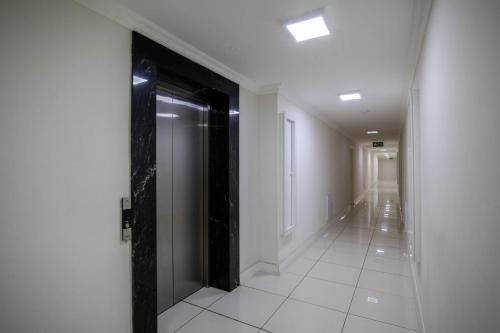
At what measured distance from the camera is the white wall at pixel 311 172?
4.41m

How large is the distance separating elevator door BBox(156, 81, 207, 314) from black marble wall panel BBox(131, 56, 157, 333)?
0.54 meters

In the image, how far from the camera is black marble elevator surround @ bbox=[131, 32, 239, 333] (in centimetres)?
210

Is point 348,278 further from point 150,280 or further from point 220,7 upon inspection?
point 220,7

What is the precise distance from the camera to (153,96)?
223 centimetres

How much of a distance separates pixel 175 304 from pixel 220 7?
3054 mm

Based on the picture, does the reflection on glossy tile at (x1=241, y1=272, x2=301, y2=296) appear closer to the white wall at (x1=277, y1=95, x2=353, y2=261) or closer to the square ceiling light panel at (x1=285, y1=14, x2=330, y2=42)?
the white wall at (x1=277, y1=95, x2=353, y2=261)

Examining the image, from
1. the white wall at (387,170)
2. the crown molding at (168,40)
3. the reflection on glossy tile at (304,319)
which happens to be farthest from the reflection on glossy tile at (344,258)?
the white wall at (387,170)

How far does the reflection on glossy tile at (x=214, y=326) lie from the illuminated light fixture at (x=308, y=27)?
281 centimetres

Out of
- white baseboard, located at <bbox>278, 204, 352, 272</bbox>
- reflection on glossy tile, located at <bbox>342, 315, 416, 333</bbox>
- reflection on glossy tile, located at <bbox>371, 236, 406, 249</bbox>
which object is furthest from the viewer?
reflection on glossy tile, located at <bbox>371, 236, 406, 249</bbox>

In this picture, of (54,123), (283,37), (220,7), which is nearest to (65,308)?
(54,123)

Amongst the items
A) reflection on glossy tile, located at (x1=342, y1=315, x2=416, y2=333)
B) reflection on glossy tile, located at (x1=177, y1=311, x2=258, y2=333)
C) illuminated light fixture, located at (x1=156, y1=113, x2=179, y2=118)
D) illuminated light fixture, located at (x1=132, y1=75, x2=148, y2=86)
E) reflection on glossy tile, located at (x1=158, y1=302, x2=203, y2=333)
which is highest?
illuminated light fixture, located at (x1=132, y1=75, x2=148, y2=86)

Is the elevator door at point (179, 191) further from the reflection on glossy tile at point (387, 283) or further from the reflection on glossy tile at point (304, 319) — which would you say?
the reflection on glossy tile at point (387, 283)

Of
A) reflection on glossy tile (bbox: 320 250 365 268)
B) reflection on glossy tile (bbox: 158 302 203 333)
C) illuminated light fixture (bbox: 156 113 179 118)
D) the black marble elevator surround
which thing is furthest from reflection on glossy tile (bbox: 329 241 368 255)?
illuminated light fixture (bbox: 156 113 179 118)

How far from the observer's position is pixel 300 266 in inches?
161
